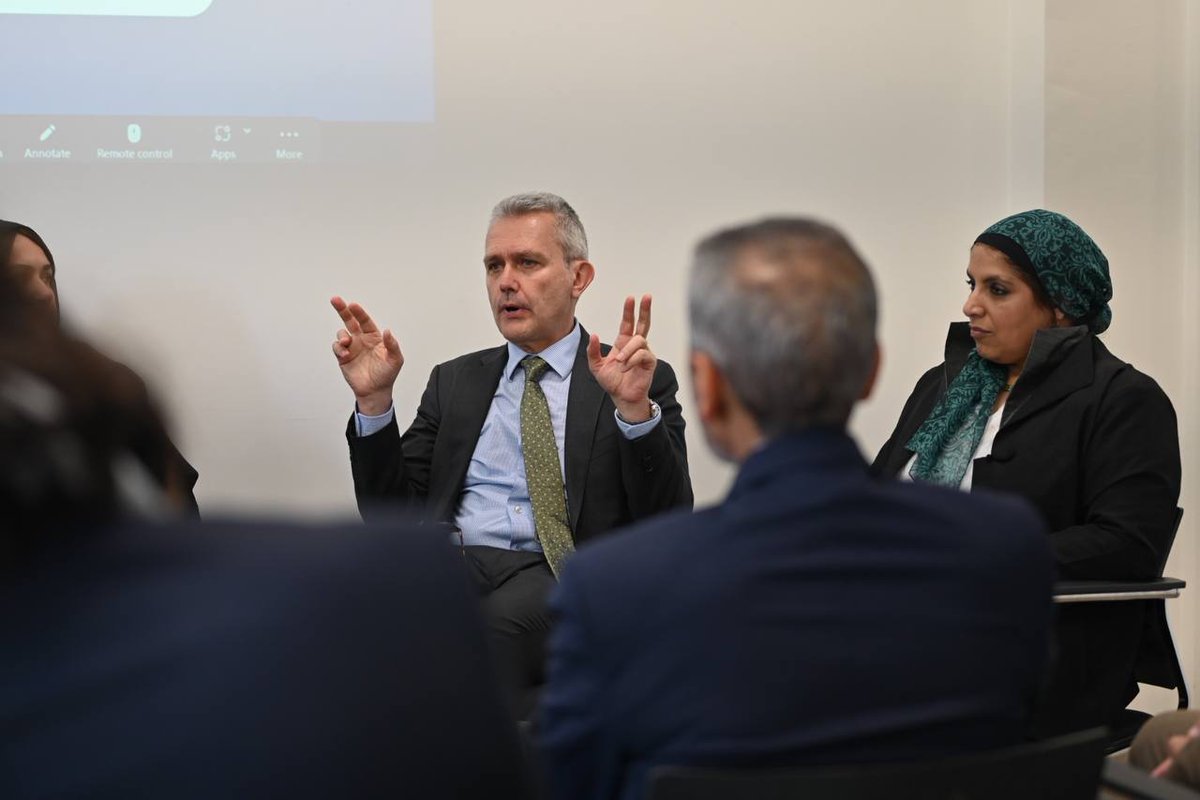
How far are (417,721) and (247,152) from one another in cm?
286

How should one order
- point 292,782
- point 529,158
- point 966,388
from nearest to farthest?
1. point 292,782
2. point 966,388
3. point 529,158

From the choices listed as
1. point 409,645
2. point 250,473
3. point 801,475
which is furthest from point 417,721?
point 250,473

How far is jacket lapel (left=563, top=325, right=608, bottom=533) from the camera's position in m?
2.84

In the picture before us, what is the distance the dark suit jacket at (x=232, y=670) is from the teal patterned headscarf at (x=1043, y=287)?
2089 millimetres

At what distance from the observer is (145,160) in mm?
3383

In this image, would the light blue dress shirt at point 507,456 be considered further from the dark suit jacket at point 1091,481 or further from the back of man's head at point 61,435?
the back of man's head at point 61,435

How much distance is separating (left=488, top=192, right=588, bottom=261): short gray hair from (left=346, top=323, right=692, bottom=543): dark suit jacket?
0.22 m

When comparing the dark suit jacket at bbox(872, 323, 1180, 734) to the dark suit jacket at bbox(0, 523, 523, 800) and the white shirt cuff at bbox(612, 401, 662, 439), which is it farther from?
the dark suit jacket at bbox(0, 523, 523, 800)

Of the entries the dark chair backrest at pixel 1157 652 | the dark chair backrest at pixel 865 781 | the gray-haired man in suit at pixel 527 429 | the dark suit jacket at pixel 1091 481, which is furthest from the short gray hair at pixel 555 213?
the dark chair backrest at pixel 865 781

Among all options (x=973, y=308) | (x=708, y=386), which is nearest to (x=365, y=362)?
(x=973, y=308)

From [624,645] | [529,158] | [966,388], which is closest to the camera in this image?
[624,645]

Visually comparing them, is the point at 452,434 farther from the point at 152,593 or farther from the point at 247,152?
the point at 152,593

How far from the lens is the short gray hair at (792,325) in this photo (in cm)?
117

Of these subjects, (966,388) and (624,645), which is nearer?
(624,645)
